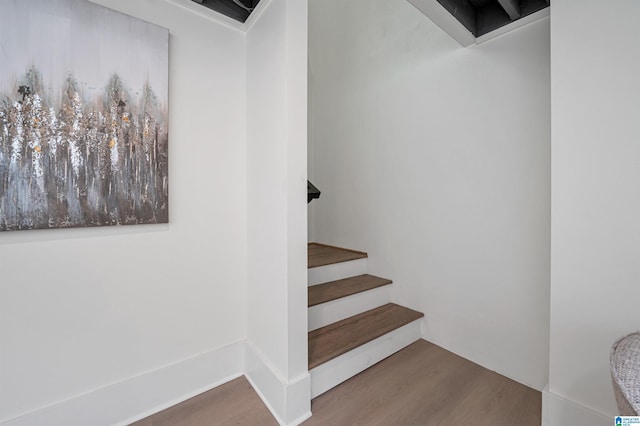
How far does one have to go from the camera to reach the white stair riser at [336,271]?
2369 millimetres

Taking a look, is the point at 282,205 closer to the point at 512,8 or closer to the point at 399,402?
the point at 399,402

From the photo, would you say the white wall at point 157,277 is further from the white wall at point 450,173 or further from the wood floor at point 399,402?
the white wall at point 450,173

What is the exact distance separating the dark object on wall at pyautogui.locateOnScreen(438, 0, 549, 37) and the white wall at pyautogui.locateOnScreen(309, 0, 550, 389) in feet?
0.33

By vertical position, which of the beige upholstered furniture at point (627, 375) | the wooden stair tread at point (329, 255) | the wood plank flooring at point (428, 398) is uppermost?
the beige upholstered furniture at point (627, 375)

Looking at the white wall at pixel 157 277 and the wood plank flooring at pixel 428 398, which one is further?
the wood plank flooring at pixel 428 398

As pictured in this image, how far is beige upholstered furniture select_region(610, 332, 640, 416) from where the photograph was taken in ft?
1.96

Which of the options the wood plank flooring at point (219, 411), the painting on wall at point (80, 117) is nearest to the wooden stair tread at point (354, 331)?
the wood plank flooring at point (219, 411)

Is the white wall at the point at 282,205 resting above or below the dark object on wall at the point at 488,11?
below

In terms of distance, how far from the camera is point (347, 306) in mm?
2209

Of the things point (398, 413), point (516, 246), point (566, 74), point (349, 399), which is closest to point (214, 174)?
point (349, 399)

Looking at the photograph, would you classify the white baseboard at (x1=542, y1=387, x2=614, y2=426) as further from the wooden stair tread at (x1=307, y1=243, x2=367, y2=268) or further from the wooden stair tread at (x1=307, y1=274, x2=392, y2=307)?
the wooden stair tread at (x1=307, y1=243, x2=367, y2=268)

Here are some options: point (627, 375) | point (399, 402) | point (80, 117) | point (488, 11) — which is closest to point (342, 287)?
point (399, 402)

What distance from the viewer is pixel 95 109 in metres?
1.34

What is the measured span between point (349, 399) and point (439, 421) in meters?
0.49
